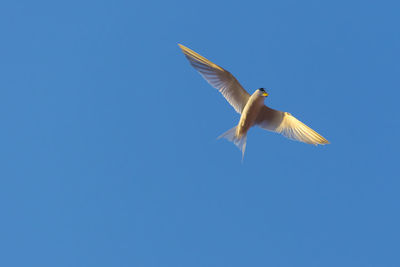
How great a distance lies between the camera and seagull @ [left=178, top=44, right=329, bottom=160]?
A: 12.2 meters

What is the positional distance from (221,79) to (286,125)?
250cm

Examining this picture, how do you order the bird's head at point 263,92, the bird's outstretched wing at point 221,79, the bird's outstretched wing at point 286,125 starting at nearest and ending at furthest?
the bird's head at point 263,92
the bird's outstretched wing at point 221,79
the bird's outstretched wing at point 286,125

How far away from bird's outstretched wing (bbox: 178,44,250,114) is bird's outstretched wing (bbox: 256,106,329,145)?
2.44 ft

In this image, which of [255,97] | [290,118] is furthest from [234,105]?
[290,118]

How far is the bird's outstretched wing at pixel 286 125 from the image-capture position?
1250 centimetres

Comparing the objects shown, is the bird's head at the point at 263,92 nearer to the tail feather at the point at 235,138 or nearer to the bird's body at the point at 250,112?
the bird's body at the point at 250,112

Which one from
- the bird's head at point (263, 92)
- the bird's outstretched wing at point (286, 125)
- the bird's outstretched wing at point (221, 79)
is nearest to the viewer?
the bird's head at point (263, 92)

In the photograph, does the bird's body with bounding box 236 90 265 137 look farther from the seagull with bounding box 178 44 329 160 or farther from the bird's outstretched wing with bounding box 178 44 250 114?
the bird's outstretched wing with bounding box 178 44 250 114

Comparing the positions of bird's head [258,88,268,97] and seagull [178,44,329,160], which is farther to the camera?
seagull [178,44,329,160]

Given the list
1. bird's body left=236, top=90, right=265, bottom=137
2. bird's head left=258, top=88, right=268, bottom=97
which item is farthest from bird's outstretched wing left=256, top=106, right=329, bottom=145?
bird's head left=258, top=88, right=268, bottom=97

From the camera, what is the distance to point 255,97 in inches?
478

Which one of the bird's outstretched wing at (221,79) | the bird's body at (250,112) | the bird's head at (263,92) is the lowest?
the bird's body at (250,112)

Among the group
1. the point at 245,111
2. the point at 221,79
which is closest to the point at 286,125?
the point at 245,111

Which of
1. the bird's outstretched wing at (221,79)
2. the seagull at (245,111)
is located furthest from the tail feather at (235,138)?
the bird's outstretched wing at (221,79)
